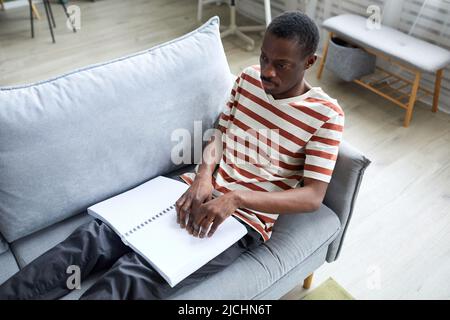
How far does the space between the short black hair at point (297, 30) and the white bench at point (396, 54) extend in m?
1.25

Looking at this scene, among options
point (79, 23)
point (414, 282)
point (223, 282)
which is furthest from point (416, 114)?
point (79, 23)

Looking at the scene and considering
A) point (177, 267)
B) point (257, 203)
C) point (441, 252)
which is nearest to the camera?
point (177, 267)

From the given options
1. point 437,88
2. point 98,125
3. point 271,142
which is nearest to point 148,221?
point 98,125

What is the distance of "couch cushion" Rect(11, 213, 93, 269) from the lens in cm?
113

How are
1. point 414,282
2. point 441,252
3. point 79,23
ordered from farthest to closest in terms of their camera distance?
point 79,23 < point 441,252 < point 414,282

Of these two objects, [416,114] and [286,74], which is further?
[416,114]

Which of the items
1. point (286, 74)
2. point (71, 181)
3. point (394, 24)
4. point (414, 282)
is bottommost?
point (414, 282)

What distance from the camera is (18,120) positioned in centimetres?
105

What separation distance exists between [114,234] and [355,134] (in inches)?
59.5

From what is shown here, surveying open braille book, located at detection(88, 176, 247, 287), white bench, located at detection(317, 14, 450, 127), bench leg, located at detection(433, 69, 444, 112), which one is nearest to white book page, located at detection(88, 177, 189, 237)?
open braille book, located at detection(88, 176, 247, 287)

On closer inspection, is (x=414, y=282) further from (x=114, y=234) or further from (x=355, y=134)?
(x=114, y=234)

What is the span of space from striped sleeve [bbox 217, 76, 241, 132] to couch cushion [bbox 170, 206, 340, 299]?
0.34m

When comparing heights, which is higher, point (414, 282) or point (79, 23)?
point (79, 23)

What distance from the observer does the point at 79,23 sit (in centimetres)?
331
